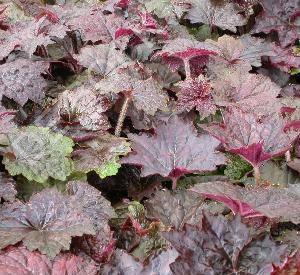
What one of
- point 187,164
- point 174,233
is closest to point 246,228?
point 174,233

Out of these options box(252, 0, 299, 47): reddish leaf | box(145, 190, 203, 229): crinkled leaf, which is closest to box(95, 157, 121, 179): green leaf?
box(145, 190, 203, 229): crinkled leaf

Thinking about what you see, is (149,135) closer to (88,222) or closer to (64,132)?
(64,132)

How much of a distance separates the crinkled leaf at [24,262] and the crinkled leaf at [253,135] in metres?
0.60

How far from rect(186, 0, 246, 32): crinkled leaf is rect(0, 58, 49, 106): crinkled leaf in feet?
2.54

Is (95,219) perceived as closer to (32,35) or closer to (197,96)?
(197,96)

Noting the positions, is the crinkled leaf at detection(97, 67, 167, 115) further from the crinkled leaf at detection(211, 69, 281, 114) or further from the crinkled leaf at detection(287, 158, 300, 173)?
the crinkled leaf at detection(287, 158, 300, 173)

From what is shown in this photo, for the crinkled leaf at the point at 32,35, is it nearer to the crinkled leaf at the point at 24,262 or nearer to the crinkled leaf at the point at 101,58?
the crinkled leaf at the point at 101,58

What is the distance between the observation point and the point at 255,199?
1298 mm

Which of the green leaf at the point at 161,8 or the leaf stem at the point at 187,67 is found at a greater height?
the green leaf at the point at 161,8

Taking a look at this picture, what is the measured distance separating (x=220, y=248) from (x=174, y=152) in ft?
1.47

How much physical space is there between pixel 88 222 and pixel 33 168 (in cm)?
28

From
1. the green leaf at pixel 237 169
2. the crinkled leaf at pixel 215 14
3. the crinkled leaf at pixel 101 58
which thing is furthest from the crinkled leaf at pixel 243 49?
the green leaf at pixel 237 169

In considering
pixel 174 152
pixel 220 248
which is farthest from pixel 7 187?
pixel 220 248

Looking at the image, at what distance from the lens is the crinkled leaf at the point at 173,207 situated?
1439 millimetres
